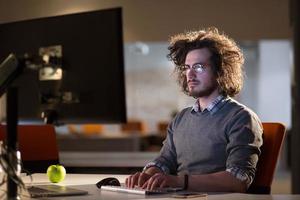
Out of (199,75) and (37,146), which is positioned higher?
(199,75)

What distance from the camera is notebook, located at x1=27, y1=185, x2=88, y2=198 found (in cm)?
178

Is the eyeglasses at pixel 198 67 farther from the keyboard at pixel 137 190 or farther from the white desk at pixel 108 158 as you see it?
the white desk at pixel 108 158

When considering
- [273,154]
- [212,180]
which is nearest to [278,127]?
[273,154]

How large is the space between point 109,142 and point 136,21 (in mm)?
2904

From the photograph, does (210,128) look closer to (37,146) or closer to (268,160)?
(268,160)

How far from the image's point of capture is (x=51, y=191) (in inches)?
72.8

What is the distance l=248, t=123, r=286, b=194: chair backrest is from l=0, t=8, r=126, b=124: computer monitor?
838 millimetres

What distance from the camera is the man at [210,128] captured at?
79.4 inches

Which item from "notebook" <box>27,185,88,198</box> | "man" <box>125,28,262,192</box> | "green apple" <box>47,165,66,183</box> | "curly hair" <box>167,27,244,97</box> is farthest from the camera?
"curly hair" <box>167,27,244,97</box>

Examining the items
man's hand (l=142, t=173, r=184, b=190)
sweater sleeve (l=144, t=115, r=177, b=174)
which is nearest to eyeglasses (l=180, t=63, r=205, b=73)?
sweater sleeve (l=144, t=115, r=177, b=174)

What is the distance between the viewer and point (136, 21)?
5.40 metres

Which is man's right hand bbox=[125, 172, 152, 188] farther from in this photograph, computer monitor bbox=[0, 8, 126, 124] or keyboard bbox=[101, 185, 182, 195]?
computer monitor bbox=[0, 8, 126, 124]

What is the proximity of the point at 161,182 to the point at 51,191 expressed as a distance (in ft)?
1.22

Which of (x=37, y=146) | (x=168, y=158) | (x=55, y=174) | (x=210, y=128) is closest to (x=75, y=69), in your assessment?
(x=55, y=174)
